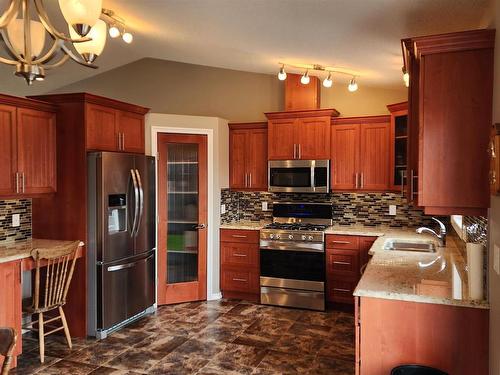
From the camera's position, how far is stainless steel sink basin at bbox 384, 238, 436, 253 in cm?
385

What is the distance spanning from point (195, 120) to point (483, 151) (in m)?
3.42

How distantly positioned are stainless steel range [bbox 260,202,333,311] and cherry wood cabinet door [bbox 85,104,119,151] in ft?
6.44

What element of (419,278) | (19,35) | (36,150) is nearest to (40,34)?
(19,35)

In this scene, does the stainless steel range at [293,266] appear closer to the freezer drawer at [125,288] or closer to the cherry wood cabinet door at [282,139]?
the cherry wood cabinet door at [282,139]

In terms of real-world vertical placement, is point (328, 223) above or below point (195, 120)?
below

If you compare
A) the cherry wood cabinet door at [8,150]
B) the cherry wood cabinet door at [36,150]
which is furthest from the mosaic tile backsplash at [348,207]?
the cherry wood cabinet door at [8,150]

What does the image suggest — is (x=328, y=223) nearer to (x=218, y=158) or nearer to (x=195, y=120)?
(x=218, y=158)

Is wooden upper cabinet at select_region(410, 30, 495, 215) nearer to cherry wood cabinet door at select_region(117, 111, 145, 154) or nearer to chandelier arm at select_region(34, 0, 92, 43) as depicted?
chandelier arm at select_region(34, 0, 92, 43)

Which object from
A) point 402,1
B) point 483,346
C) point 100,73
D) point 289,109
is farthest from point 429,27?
point 100,73

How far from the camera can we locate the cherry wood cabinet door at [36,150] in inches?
143

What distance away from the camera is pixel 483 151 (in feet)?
6.97

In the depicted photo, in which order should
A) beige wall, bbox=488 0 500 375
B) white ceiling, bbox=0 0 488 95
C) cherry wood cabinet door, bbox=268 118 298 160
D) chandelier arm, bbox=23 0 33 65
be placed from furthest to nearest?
cherry wood cabinet door, bbox=268 118 298 160 → white ceiling, bbox=0 0 488 95 → chandelier arm, bbox=23 0 33 65 → beige wall, bbox=488 0 500 375

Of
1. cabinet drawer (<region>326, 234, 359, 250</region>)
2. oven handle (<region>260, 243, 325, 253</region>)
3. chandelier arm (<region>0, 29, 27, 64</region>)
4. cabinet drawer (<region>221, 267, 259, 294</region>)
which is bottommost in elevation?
cabinet drawer (<region>221, 267, 259, 294</region>)

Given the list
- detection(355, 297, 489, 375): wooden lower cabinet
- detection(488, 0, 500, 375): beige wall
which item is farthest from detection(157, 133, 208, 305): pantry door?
detection(488, 0, 500, 375): beige wall
